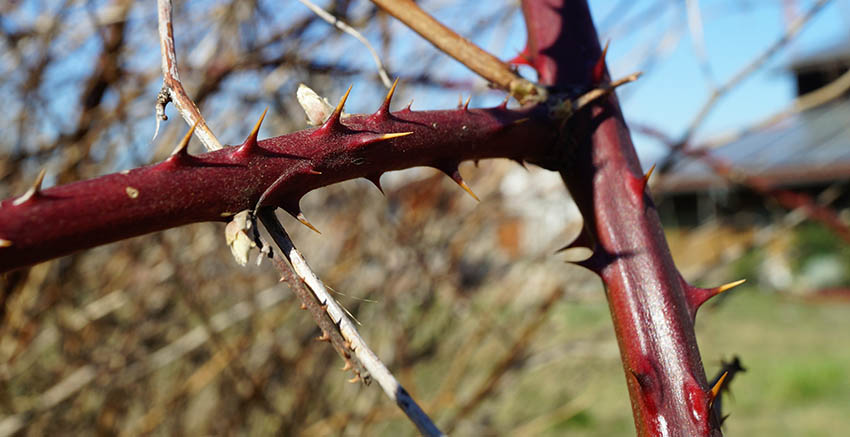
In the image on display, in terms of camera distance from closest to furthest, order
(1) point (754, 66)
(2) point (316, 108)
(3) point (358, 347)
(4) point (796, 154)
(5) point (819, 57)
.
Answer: (3) point (358, 347) → (2) point (316, 108) → (1) point (754, 66) → (4) point (796, 154) → (5) point (819, 57)

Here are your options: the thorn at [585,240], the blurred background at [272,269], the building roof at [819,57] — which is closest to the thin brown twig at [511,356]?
the blurred background at [272,269]

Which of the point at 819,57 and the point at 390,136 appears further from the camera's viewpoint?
the point at 819,57

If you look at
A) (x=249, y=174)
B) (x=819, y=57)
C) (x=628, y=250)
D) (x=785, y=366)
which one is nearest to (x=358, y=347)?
(x=249, y=174)

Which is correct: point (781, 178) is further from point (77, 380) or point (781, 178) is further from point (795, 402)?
point (77, 380)

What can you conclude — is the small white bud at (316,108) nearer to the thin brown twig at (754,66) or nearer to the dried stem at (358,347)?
the dried stem at (358,347)

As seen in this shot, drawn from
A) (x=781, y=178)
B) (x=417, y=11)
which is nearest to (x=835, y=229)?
(x=417, y=11)

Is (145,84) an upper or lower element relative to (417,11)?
lower

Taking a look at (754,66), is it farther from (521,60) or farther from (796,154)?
(796,154)
